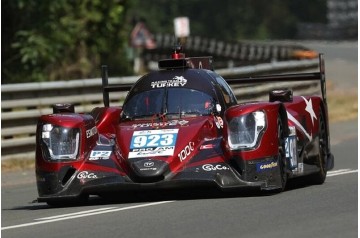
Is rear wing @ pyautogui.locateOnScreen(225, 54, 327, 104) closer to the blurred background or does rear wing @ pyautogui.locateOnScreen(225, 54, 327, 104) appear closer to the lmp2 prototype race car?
the blurred background

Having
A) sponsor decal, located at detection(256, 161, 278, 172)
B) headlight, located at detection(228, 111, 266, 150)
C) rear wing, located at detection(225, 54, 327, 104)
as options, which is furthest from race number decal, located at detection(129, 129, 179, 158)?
rear wing, located at detection(225, 54, 327, 104)

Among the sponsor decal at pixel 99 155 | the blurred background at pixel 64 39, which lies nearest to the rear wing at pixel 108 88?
the blurred background at pixel 64 39

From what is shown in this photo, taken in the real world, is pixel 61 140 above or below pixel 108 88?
below

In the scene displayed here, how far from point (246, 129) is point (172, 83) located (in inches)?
50.6

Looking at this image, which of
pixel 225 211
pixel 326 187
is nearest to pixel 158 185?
pixel 225 211

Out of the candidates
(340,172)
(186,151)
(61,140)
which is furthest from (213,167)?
(340,172)

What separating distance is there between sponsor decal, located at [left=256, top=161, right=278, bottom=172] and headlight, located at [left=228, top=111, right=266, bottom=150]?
8.2 inches

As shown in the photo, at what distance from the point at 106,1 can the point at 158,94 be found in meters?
17.1

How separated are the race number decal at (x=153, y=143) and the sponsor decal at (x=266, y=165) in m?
0.81

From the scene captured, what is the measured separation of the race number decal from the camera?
11.8 meters

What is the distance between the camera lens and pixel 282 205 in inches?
433

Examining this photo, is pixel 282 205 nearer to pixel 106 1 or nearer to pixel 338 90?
pixel 106 1

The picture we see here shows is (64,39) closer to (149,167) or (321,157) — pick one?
(321,157)

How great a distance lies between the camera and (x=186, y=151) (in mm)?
11883
